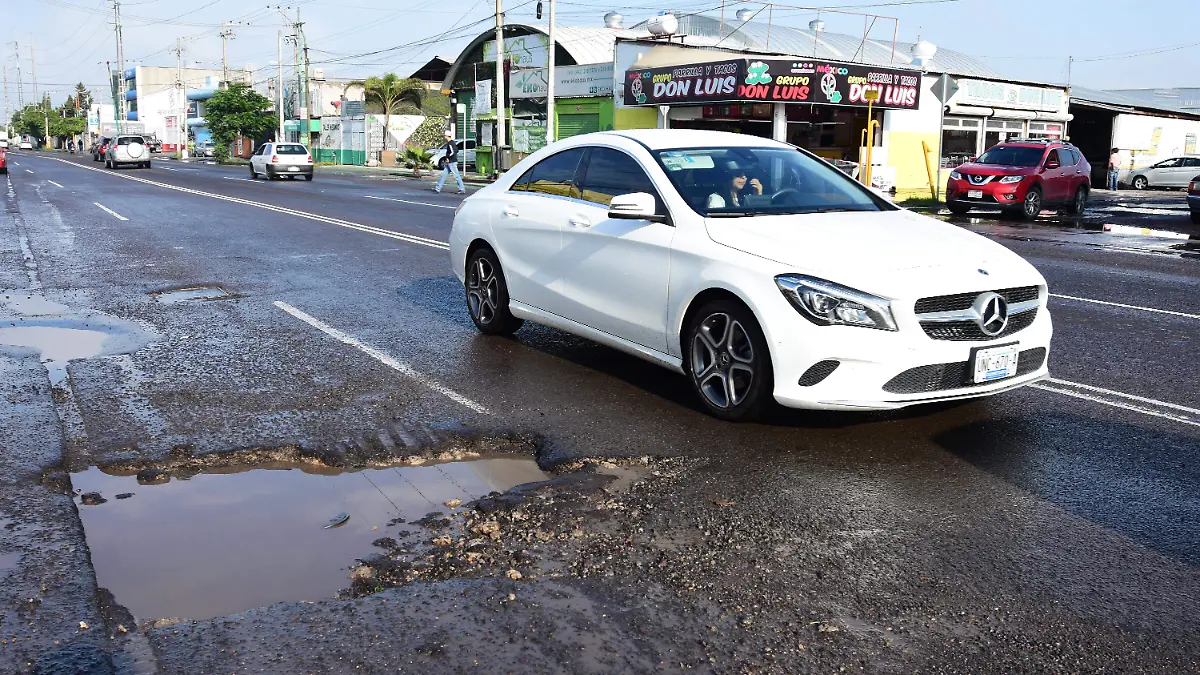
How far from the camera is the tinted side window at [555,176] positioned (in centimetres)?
725

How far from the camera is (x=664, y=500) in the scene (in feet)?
15.0

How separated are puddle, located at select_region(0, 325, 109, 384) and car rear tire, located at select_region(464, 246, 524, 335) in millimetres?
2698

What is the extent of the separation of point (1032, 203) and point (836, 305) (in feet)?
69.6

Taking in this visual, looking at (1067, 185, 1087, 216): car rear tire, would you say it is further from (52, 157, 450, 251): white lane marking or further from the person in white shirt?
the person in white shirt

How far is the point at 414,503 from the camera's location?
183 inches

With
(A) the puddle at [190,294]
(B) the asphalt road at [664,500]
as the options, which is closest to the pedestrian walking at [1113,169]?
(B) the asphalt road at [664,500]

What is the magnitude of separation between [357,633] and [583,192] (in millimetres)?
4205

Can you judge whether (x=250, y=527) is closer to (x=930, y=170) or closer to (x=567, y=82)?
(x=930, y=170)

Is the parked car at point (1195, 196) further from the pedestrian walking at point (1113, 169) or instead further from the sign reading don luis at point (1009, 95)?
the pedestrian walking at point (1113, 169)

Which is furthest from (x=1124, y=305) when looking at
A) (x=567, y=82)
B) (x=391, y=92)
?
(x=391, y=92)

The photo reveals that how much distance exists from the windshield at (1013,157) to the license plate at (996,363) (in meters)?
21.0

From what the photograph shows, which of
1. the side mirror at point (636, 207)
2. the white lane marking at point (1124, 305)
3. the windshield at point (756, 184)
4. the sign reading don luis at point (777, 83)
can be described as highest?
the sign reading don luis at point (777, 83)

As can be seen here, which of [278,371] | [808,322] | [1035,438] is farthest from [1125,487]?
[278,371]

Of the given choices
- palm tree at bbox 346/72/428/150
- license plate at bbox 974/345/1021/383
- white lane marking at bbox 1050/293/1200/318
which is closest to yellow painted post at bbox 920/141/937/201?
white lane marking at bbox 1050/293/1200/318
